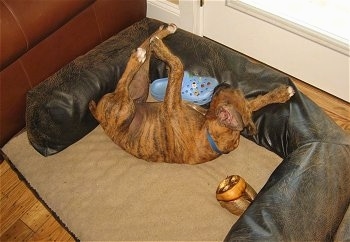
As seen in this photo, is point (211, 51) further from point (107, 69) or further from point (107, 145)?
point (107, 145)

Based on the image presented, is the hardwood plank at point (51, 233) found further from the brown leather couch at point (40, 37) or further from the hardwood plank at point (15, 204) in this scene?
the brown leather couch at point (40, 37)

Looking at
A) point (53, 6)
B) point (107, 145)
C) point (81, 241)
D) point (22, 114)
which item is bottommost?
point (81, 241)

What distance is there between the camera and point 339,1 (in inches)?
98.3

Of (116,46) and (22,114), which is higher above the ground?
(116,46)

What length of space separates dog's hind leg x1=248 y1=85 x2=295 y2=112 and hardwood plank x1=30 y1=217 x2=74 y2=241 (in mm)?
1010

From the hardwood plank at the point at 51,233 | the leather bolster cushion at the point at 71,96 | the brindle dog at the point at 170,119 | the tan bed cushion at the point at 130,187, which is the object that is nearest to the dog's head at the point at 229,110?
the brindle dog at the point at 170,119

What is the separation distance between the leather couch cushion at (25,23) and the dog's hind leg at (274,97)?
91 centimetres

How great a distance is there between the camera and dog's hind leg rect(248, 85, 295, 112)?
171 centimetres

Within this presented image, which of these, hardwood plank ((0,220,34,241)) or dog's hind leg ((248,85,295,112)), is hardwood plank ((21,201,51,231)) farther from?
dog's hind leg ((248,85,295,112))

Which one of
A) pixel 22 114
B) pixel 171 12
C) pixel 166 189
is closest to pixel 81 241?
pixel 166 189

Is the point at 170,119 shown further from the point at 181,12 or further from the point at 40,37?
the point at 181,12

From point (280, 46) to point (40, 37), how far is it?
1.24 m

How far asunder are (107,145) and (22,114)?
0.42m

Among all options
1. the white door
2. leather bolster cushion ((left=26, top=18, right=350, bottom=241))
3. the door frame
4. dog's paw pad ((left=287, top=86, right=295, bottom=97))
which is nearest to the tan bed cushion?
leather bolster cushion ((left=26, top=18, right=350, bottom=241))
